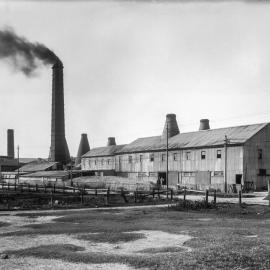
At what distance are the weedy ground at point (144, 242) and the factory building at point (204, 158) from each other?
27.0 meters

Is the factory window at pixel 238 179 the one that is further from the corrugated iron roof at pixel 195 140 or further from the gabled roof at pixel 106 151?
the gabled roof at pixel 106 151

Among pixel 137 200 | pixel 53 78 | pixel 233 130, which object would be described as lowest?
pixel 137 200

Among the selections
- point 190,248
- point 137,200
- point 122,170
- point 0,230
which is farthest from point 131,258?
point 122,170

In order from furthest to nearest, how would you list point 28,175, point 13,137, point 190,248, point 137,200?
point 13,137 → point 28,175 → point 137,200 → point 190,248

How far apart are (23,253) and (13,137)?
350 feet

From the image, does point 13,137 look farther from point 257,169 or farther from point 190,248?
point 190,248

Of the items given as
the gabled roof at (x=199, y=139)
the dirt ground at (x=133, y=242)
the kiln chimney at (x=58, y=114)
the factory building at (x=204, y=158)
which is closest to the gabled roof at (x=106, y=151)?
the factory building at (x=204, y=158)

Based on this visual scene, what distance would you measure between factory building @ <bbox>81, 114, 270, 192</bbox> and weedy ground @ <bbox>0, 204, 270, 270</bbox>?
27.0m

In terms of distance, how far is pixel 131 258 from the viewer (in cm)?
1046

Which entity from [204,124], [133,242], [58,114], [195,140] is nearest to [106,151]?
[58,114]

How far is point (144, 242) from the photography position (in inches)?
518

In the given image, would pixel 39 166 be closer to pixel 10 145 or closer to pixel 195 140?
pixel 195 140

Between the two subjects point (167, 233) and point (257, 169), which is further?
point (257, 169)

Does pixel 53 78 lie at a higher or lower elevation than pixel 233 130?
higher
